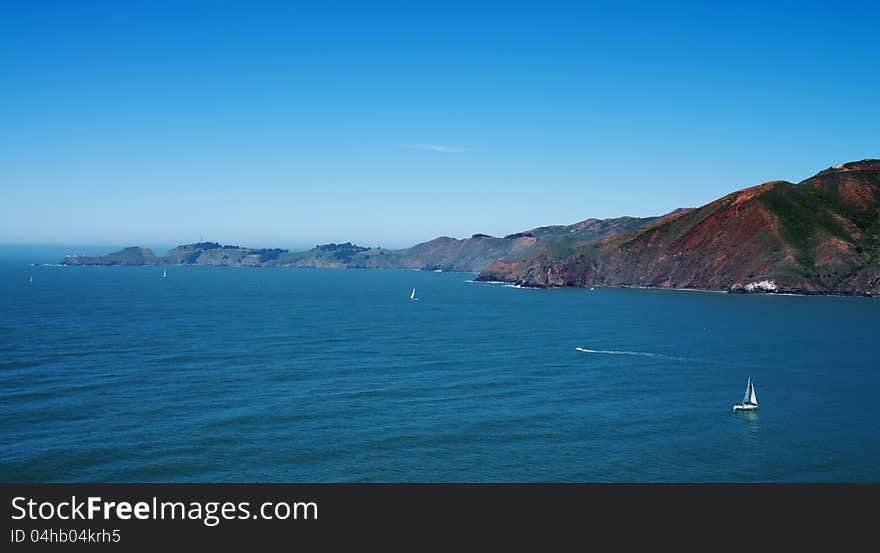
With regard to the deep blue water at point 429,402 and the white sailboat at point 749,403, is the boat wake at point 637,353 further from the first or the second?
the white sailboat at point 749,403

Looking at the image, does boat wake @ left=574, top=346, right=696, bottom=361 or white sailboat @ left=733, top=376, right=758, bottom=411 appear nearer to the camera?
white sailboat @ left=733, top=376, right=758, bottom=411

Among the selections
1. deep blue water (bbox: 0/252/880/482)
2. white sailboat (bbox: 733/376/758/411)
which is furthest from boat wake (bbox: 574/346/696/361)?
white sailboat (bbox: 733/376/758/411)

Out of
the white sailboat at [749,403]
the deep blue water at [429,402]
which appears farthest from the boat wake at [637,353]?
the white sailboat at [749,403]

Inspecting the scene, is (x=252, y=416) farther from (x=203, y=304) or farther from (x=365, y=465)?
(x=203, y=304)

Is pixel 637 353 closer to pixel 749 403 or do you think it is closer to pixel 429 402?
pixel 749 403

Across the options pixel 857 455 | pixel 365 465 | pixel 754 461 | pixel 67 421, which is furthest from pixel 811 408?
pixel 67 421

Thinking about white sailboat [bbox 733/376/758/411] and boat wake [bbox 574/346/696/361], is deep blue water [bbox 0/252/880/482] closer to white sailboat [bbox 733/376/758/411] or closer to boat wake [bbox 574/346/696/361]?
boat wake [bbox 574/346/696/361]

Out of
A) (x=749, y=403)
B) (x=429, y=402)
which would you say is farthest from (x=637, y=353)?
(x=429, y=402)

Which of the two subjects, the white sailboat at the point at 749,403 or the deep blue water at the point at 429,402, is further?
the white sailboat at the point at 749,403
